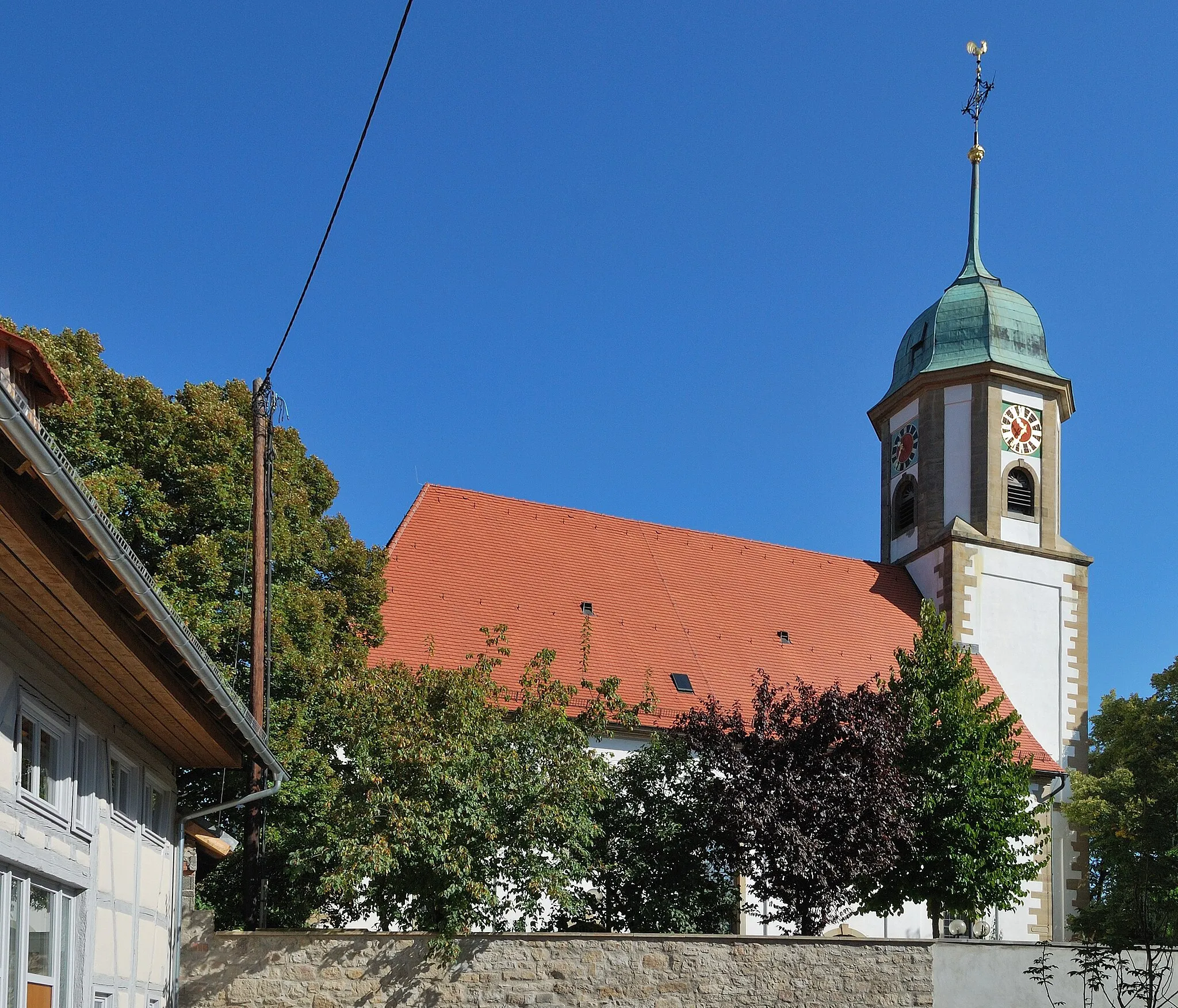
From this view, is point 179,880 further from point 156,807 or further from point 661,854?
point 661,854

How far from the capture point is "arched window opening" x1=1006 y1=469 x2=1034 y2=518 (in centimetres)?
3058

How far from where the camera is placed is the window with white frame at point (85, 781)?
28.1 feet

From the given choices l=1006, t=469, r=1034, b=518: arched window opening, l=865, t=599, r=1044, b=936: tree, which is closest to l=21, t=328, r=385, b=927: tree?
l=865, t=599, r=1044, b=936: tree

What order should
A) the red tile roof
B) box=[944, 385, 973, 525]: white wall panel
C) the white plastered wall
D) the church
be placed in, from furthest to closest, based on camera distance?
box=[944, 385, 973, 525]: white wall panel
the church
the red tile roof
the white plastered wall

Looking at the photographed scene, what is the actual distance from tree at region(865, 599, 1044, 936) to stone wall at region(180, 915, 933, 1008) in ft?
15.2

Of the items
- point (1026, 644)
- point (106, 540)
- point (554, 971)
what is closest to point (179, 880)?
point (554, 971)

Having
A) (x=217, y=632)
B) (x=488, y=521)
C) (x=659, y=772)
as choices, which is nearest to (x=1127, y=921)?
(x=659, y=772)

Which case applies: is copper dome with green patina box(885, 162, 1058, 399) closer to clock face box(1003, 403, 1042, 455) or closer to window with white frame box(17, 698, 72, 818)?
clock face box(1003, 403, 1042, 455)

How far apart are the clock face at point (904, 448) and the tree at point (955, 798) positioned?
9.66 meters

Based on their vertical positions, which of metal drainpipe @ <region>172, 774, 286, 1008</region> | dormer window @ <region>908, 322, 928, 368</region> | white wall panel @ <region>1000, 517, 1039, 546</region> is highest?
dormer window @ <region>908, 322, 928, 368</region>

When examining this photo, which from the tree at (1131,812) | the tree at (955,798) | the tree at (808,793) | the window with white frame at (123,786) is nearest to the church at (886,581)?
the tree at (1131,812)

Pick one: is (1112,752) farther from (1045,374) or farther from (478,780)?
(478,780)

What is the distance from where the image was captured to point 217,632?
55.2ft

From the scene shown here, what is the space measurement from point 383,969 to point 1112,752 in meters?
19.0
